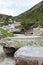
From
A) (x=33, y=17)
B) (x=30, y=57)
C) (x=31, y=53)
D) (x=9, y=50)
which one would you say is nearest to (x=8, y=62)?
(x=9, y=50)

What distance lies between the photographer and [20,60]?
30.7 feet

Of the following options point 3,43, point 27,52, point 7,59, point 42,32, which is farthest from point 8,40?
point 42,32

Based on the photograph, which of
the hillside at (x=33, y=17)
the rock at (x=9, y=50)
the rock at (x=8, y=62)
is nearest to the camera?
the rock at (x=8, y=62)

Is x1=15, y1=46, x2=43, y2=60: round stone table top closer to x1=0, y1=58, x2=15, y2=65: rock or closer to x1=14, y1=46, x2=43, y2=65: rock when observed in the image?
x1=14, y1=46, x2=43, y2=65: rock

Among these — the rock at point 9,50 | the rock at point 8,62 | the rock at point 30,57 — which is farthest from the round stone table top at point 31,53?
the rock at point 9,50

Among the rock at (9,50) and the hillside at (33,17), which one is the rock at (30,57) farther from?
the hillside at (33,17)

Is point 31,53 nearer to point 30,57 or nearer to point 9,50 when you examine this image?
point 30,57

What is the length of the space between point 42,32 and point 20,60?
45.9ft

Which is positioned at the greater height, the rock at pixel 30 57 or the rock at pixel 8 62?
the rock at pixel 30 57

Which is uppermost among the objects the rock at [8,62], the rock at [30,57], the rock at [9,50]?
the rock at [30,57]

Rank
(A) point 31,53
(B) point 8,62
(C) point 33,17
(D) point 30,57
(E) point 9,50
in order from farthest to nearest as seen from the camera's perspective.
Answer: (C) point 33,17
(E) point 9,50
(B) point 8,62
(A) point 31,53
(D) point 30,57

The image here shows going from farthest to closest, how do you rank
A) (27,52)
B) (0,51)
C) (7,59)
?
(0,51) → (7,59) → (27,52)

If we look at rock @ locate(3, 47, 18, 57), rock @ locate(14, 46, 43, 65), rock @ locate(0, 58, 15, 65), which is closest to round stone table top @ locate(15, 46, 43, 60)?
rock @ locate(14, 46, 43, 65)

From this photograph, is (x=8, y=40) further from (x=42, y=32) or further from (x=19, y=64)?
(x=42, y=32)
